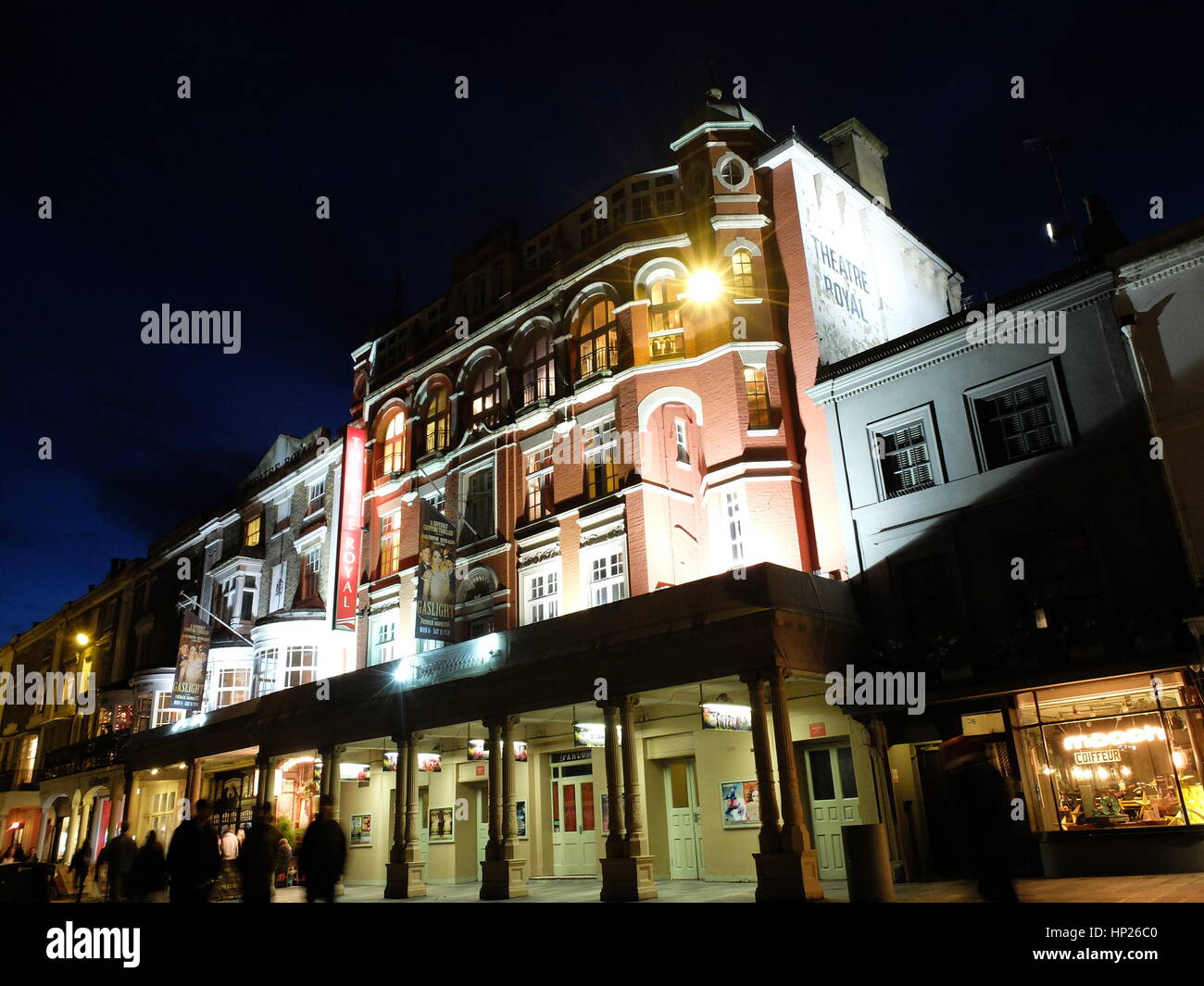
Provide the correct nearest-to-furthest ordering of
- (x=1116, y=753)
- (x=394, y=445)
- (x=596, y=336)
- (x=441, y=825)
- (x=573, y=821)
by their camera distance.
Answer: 1. (x=1116, y=753)
2. (x=573, y=821)
3. (x=596, y=336)
4. (x=441, y=825)
5. (x=394, y=445)

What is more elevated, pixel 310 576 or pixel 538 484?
pixel 538 484

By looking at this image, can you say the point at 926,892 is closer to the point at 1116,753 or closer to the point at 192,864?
the point at 1116,753

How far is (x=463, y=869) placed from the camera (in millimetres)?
25844

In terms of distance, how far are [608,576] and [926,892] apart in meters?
10.7

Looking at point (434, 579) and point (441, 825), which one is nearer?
point (434, 579)

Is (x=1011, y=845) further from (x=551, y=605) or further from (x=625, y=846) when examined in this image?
(x=551, y=605)

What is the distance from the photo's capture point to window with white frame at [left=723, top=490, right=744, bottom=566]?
21.2m

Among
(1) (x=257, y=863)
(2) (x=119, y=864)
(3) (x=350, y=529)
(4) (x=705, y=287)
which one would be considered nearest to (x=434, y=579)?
(3) (x=350, y=529)

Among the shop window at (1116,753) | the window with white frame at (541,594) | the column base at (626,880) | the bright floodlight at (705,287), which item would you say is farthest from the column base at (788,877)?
the bright floodlight at (705,287)

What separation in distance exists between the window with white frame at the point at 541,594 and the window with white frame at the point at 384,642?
244 inches

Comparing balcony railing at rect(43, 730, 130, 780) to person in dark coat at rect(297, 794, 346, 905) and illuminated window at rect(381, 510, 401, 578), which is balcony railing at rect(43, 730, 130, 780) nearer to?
illuminated window at rect(381, 510, 401, 578)

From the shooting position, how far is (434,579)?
79.5 ft

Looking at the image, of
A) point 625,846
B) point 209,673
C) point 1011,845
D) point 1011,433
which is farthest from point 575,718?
point 209,673

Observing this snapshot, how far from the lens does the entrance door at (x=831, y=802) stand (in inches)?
729
